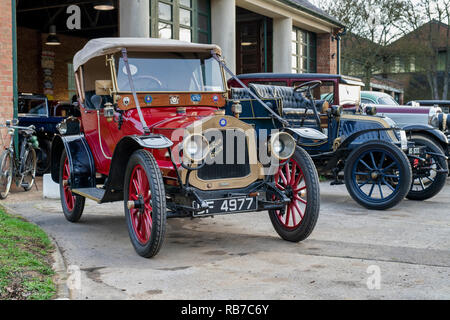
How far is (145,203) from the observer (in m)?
4.37

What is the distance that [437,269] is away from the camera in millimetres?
3943

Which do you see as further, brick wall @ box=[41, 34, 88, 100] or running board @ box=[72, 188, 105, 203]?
brick wall @ box=[41, 34, 88, 100]

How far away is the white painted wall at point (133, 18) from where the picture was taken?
32.6 feet

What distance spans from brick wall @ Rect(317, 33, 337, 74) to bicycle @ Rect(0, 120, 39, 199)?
454 inches

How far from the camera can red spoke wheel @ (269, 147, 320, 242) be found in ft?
15.0

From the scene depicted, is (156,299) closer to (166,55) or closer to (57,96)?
(166,55)

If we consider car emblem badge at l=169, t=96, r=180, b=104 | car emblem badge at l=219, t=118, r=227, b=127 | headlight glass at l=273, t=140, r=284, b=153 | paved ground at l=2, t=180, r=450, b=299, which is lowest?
paved ground at l=2, t=180, r=450, b=299

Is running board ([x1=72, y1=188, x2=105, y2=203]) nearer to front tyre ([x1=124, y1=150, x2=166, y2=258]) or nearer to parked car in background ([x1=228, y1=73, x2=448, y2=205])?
front tyre ([x1=124, y1=150, x2=166, y2=258])

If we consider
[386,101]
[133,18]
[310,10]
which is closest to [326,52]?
[310,10]

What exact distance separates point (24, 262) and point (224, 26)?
9503 millimetres

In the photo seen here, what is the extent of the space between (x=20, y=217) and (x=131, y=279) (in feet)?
9.62

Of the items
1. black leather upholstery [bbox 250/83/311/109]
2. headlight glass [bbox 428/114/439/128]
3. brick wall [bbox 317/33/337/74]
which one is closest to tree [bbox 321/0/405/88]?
brick wall [bbox 317/33/337/74]

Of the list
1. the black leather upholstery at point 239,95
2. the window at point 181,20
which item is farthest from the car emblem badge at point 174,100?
the window at point 181,20
